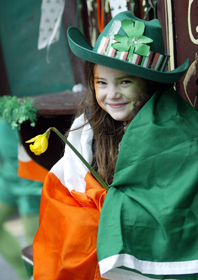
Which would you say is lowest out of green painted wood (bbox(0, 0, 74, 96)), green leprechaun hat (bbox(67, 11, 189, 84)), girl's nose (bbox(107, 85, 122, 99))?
green painted wood (bbox(0, 0, 74, 96))

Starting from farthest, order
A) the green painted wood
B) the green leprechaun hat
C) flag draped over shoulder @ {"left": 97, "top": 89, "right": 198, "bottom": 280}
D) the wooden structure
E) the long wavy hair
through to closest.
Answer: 1. the green painted wood
2. the wooden structure
3. the long wavy hair
4. the green leprechaun hat
5. flag draped over shoulder @ {"left": 97, "top": 89, "right": 198, "bottom": 280}

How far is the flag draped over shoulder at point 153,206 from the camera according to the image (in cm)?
83

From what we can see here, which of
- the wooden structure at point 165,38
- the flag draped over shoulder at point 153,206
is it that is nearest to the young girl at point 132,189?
the flag draped over shoulder at point 153,206

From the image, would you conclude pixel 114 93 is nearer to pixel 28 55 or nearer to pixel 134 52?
pixel 134 52

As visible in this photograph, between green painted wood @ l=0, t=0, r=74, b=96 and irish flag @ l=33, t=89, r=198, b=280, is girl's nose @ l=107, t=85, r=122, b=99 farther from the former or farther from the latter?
green painted wood @ l=0, t=0, r=74, b=96

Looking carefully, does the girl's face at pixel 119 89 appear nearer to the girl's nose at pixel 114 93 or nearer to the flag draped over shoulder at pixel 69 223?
the girl's nose at pixel 114 93

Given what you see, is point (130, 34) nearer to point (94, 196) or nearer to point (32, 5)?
point (94, 196)

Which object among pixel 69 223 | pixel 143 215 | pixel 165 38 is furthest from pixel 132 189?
pixel 165 38

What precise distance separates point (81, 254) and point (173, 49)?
93 cm

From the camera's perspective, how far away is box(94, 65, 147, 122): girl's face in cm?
101

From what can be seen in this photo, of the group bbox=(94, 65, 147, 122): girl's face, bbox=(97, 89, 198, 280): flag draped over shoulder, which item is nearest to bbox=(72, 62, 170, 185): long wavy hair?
bbox=(94, 65, 147, 122): girl's face

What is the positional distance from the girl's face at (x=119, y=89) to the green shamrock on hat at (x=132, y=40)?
0.08 m

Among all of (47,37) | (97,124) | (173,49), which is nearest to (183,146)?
(97,124)

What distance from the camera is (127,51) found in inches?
37.5
